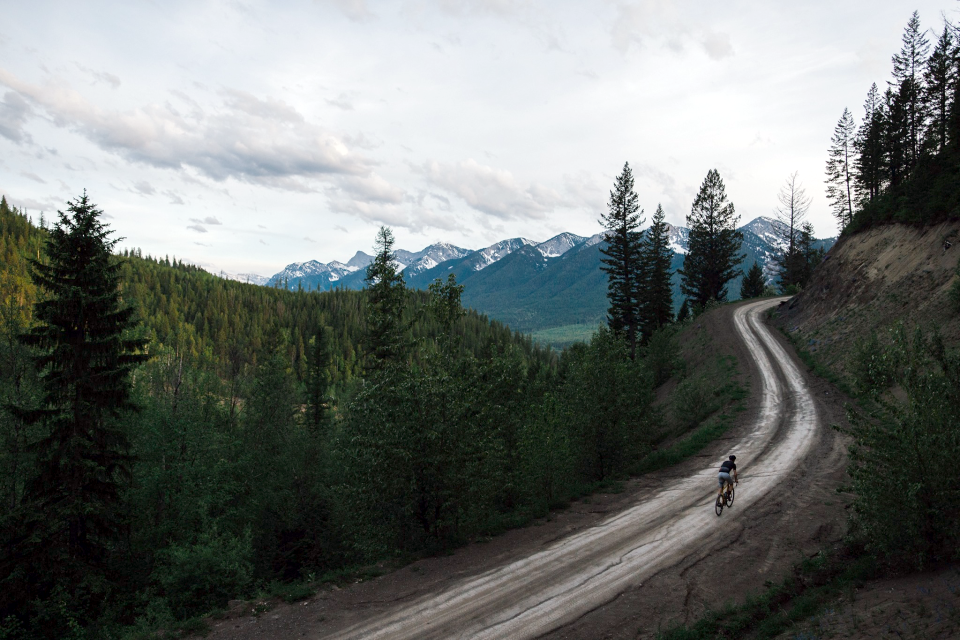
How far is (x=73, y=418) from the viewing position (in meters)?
17.1

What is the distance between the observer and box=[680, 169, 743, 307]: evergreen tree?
56.9 metres

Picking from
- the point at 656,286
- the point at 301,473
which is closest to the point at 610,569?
the point at 301,473

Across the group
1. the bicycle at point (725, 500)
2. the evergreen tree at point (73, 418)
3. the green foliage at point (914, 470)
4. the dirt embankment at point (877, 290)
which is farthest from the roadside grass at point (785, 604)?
the evergreen tree at point (73, 418)

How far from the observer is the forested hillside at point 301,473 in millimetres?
14555

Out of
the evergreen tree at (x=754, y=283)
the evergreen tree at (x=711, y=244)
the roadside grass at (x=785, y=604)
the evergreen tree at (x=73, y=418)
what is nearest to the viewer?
the roadside grass at (x=785, y=604)

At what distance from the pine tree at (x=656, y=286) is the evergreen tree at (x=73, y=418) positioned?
45.3 m

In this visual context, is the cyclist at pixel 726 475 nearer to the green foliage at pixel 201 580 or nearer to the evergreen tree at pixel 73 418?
the green foliage at pixel 201 580

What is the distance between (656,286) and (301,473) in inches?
1674

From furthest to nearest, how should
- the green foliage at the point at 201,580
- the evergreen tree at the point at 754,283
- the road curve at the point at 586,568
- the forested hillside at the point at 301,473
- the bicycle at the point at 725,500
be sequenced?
the evergreen tree at the point at 754,283 → the bicycle at the point at 725,500 → the forested hillside at the point at 301,473 → the green foliage at the point at 201,580 → the road curve at the point at 586,568

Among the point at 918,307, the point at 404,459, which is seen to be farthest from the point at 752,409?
the point at 404,459

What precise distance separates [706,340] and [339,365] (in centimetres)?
10091

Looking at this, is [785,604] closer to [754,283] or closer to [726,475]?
[726,475]

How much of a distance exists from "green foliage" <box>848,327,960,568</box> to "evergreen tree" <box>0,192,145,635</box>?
23.3m

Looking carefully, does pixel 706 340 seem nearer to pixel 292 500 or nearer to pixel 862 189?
pixel 292 500
